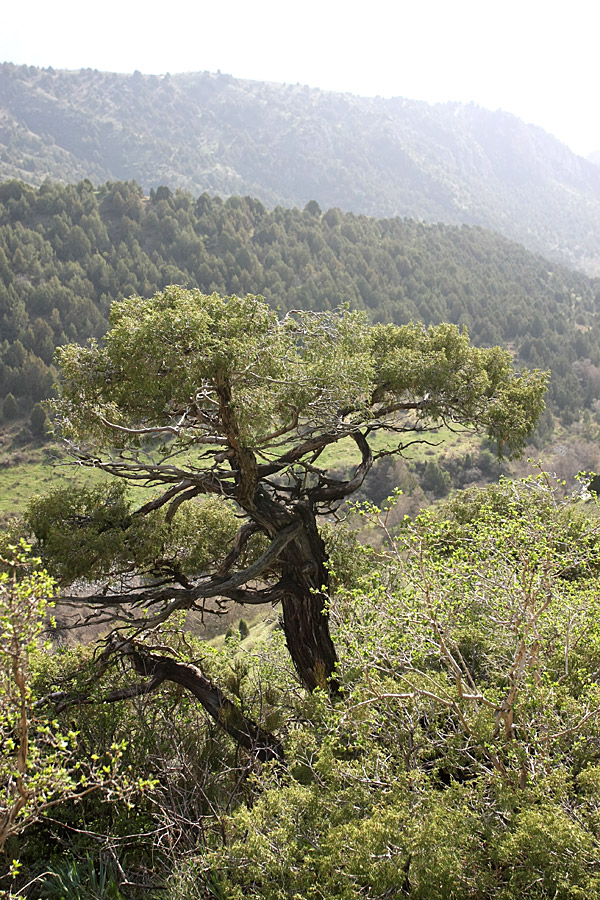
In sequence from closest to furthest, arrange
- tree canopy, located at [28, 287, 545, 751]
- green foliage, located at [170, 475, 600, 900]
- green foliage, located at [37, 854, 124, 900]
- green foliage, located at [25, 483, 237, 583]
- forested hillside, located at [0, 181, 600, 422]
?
green foliage, located at [170, 475, 600, 900], green foliage, located at [37, 854, 124, 900], tree canopy, located at [28, 287, 545, 751], green foliage, located at [25, 483, 237, 583], forested hillside, located at [0, 181, 600, 422]

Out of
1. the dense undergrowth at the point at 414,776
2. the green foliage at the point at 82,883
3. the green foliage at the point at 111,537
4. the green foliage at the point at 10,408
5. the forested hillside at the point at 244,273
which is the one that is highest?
the forested hillside at the point at 244,273

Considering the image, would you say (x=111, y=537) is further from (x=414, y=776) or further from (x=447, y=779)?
(x=414, y=776)

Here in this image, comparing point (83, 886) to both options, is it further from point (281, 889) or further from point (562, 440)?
point (562, 440)

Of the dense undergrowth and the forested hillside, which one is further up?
the forested hillside

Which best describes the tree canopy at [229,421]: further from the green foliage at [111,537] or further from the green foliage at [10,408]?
the green foliage at [10,408]

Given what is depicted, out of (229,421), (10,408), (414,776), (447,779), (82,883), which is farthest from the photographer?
(10,408)

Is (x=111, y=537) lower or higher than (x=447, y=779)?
higher

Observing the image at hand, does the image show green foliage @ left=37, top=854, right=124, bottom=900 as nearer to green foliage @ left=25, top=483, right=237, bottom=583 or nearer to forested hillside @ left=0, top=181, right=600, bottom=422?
green foliage @ left=25, top=483, right=237, bottom=583

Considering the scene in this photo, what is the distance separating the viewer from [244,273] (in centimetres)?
9806

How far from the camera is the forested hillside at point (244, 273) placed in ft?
280

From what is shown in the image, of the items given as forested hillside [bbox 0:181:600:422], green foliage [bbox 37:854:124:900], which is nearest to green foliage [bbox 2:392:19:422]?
forested hillside [bbox 0:181:600:422]

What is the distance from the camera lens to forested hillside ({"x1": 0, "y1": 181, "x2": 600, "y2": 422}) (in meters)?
85.4

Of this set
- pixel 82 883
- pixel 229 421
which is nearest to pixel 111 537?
pixel 229 421

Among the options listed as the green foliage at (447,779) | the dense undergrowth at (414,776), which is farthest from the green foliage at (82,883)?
the green foliage at (447,779)
